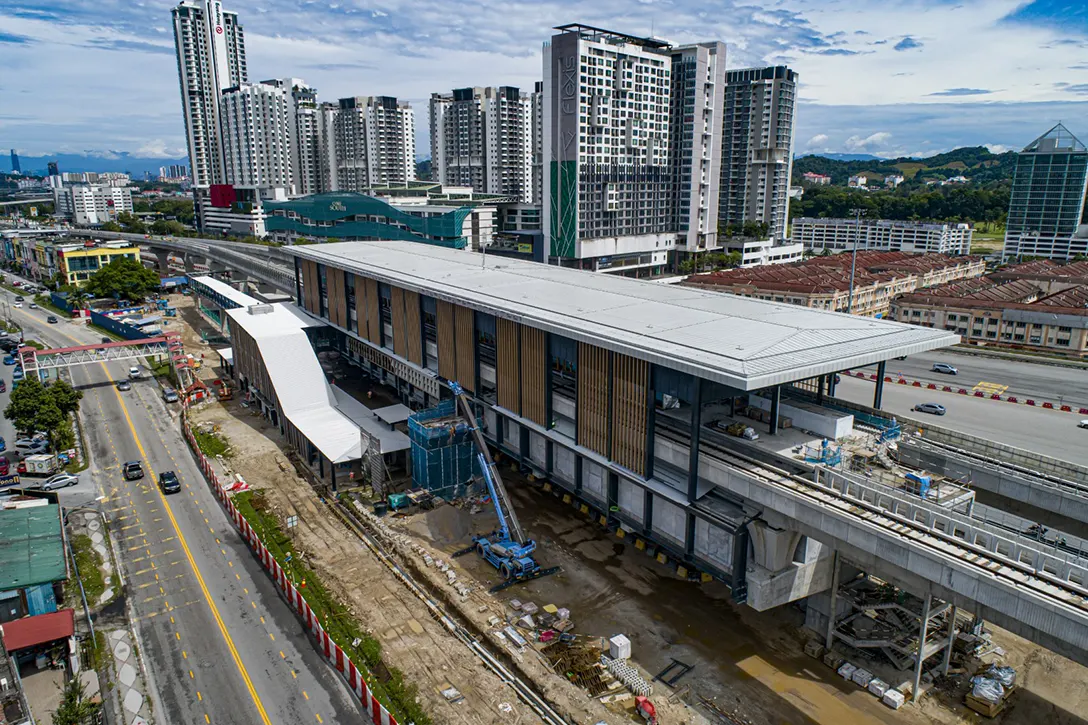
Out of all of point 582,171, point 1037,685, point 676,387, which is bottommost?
point 1037,685

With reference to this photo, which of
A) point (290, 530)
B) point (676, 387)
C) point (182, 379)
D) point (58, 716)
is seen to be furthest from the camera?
point (182, 379)

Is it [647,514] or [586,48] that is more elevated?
[586,48]

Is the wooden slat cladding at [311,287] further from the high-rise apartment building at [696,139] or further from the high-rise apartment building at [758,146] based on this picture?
the high-rise apartment building at [758,146]

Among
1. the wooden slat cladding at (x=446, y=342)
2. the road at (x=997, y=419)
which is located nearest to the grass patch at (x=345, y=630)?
the wooden slat cladding at (x=446, y=342)

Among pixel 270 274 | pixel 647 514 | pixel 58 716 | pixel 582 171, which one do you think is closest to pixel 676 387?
pixel 647 514

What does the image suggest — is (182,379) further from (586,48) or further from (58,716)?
(586,48)

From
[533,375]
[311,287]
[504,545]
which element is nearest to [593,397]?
[533,375]
